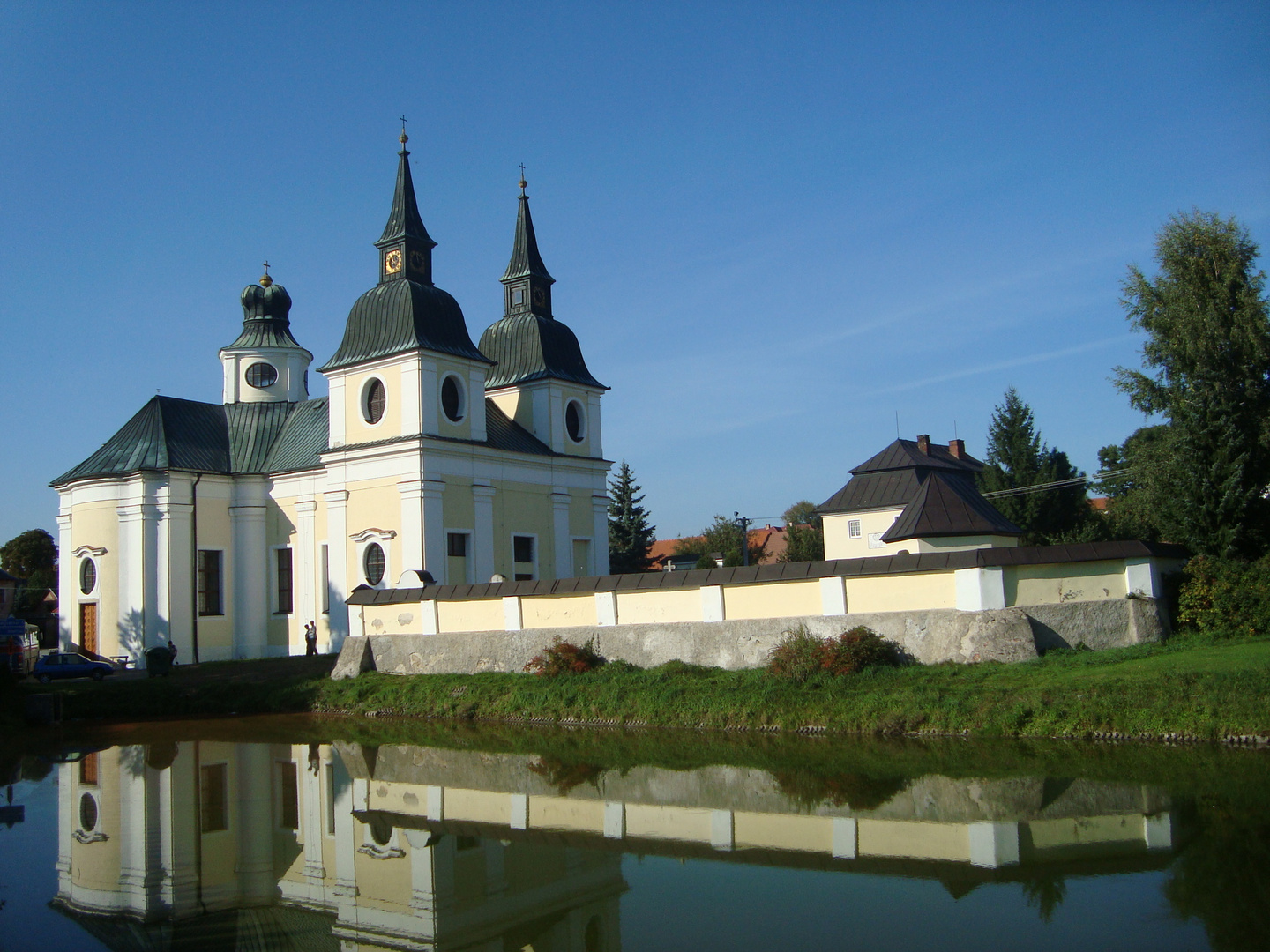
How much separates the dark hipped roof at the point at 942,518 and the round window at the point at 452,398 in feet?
43.7

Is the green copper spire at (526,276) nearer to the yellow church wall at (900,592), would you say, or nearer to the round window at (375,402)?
the round window at (375,402)

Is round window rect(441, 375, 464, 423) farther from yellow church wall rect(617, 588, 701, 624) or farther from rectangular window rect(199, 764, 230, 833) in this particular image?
rectangular window rect(199, 764, 230, 833)

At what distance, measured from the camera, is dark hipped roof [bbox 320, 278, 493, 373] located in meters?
31.4

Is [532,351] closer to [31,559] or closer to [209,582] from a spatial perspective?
[209,582]

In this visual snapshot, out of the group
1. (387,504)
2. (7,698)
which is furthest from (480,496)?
(7,698)

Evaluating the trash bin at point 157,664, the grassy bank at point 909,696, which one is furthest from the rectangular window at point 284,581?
the grassy bank at point 909,696

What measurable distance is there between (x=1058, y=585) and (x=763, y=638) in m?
5.21

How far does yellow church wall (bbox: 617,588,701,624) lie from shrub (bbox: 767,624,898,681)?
2.67 metres

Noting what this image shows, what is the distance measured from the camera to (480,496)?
3203cm

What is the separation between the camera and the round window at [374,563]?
31.0 metres

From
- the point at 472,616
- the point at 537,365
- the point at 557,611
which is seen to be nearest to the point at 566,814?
the point at 557,611

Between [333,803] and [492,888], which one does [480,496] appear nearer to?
[333,803]

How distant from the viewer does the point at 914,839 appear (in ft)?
30.8

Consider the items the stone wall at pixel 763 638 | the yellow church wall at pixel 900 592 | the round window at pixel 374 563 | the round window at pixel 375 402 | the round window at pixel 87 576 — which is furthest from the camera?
the round window at pixel 87 576
